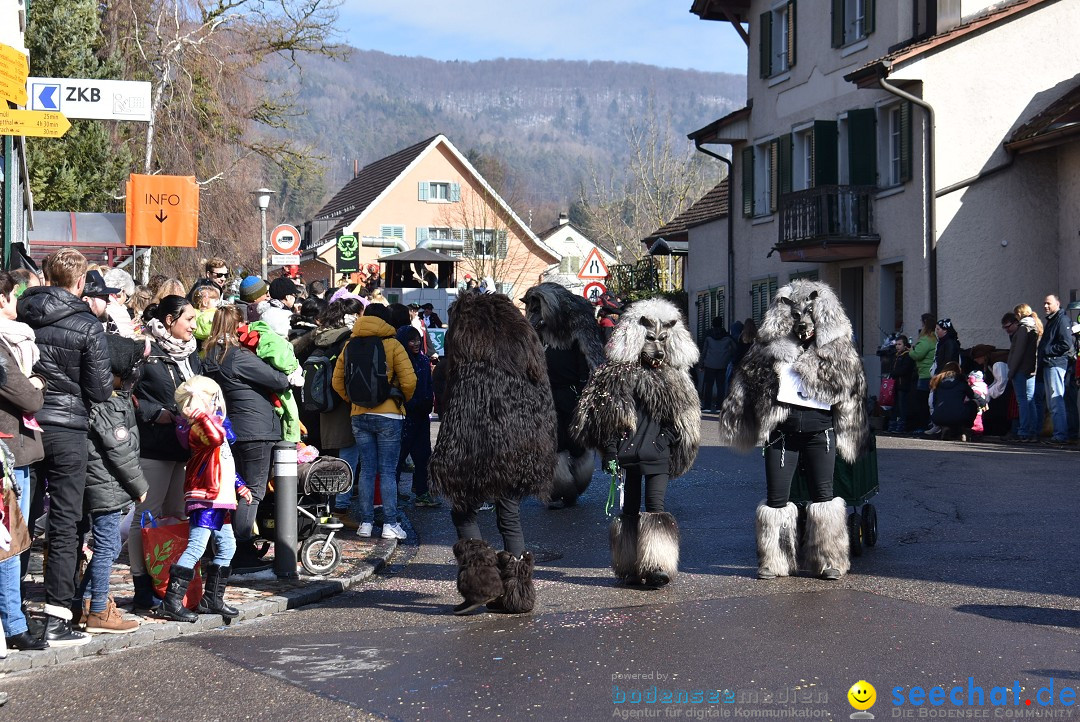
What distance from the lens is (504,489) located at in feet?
25.5

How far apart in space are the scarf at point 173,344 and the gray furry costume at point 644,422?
241 cm

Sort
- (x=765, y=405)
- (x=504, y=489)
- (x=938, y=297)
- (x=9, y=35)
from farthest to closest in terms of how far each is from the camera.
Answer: (x=938, y=297) → (x=9, y=35) → (x=765, y=405) → (x=504, y=489)

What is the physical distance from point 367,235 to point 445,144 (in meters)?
5.72

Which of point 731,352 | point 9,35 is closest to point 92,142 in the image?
point 9,35

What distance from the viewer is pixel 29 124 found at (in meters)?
10.3

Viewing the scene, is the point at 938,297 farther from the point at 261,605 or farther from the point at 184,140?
the point at 261,605

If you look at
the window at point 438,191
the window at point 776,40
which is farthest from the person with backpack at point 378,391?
the window at point 438,191

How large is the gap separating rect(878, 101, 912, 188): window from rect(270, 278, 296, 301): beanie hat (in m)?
15.6

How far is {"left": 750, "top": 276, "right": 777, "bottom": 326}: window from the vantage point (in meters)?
30.4

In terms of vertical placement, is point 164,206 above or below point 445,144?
below

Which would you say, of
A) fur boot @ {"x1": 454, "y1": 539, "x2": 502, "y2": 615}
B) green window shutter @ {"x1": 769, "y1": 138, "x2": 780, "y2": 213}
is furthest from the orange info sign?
green window shutter @ {"x1": 769, "y1": 138, "x2": 780, "y2": 213}

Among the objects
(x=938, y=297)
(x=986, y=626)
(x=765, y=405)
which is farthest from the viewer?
(x=938, y=297)

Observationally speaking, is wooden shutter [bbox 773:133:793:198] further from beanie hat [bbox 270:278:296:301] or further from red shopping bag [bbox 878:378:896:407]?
beanie hat [bbox 270:278:296:301]

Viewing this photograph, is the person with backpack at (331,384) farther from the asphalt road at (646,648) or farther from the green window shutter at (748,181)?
the green window shutter at (748,181)
